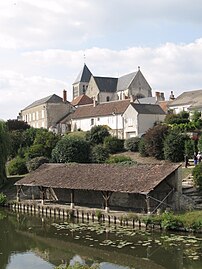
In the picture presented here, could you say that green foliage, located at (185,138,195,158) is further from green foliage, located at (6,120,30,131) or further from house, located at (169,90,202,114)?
green foliage, located at (6,120,30,131)

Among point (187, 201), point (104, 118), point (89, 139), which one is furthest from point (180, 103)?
point (187, 201)

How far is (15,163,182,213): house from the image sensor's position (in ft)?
91.2

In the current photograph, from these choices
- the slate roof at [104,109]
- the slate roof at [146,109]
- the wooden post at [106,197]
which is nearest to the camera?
the wooden post at [106,197]

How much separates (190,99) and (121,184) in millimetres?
34341

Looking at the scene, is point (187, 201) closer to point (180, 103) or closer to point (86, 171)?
point (86, 171)

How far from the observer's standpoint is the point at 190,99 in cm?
6025

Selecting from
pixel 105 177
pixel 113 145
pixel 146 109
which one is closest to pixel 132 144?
pixel 113 145

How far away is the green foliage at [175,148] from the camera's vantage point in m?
40.6

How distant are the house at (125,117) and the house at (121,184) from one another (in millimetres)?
19581

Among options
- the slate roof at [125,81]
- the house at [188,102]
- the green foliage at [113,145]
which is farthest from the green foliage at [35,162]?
the slate roof at [125,81]

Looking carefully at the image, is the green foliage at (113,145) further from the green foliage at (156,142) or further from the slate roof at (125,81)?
the slate roof at (125,81)

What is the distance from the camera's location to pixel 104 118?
197 ft

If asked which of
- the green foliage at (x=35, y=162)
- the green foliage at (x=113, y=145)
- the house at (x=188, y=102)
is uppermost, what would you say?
the house at (x=188, y=102)

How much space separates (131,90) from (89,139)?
96.1ft
